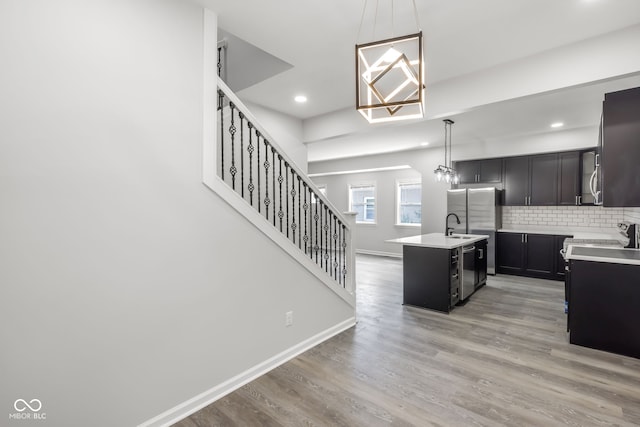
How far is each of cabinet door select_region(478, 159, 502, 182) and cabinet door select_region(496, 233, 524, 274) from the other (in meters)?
1.17

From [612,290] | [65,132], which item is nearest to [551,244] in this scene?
[612,290]

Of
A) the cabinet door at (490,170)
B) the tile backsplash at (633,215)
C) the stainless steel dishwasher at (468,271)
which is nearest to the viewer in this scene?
the tile backsplash at (633,215)

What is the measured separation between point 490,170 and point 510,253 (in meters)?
1.73

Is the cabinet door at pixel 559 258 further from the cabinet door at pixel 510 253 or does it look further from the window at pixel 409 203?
the window at pixel 409 203

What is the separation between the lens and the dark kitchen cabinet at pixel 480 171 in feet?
21.7

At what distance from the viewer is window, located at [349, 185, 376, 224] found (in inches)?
360

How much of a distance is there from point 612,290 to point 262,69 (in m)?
4.07

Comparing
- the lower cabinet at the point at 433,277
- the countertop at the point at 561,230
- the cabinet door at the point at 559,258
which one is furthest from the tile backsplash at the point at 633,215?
the lower cabinet at the point at 433,277

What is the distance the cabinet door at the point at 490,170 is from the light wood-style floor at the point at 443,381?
3506 mm

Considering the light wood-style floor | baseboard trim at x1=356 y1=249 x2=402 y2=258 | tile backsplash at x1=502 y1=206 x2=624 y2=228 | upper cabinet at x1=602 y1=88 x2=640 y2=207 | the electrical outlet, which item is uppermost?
upper cabinet at x1=602 y1=88 x2=640 y2=207

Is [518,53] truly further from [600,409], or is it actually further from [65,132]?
[65,132]

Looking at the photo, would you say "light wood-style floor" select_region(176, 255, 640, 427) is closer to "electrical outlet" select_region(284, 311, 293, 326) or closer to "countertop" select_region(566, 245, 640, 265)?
"electrical outlet" select_region(284, 311, 293, 326)

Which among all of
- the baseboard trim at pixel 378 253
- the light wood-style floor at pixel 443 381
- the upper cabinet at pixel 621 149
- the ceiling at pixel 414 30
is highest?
the ceiling at pixel 414 30

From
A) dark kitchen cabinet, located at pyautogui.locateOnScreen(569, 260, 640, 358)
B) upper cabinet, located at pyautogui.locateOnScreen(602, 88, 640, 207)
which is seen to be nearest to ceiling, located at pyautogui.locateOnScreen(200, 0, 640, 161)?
upper cabinet, located at pyautogui.locateOnScreen(602, 88, 640, 207)
